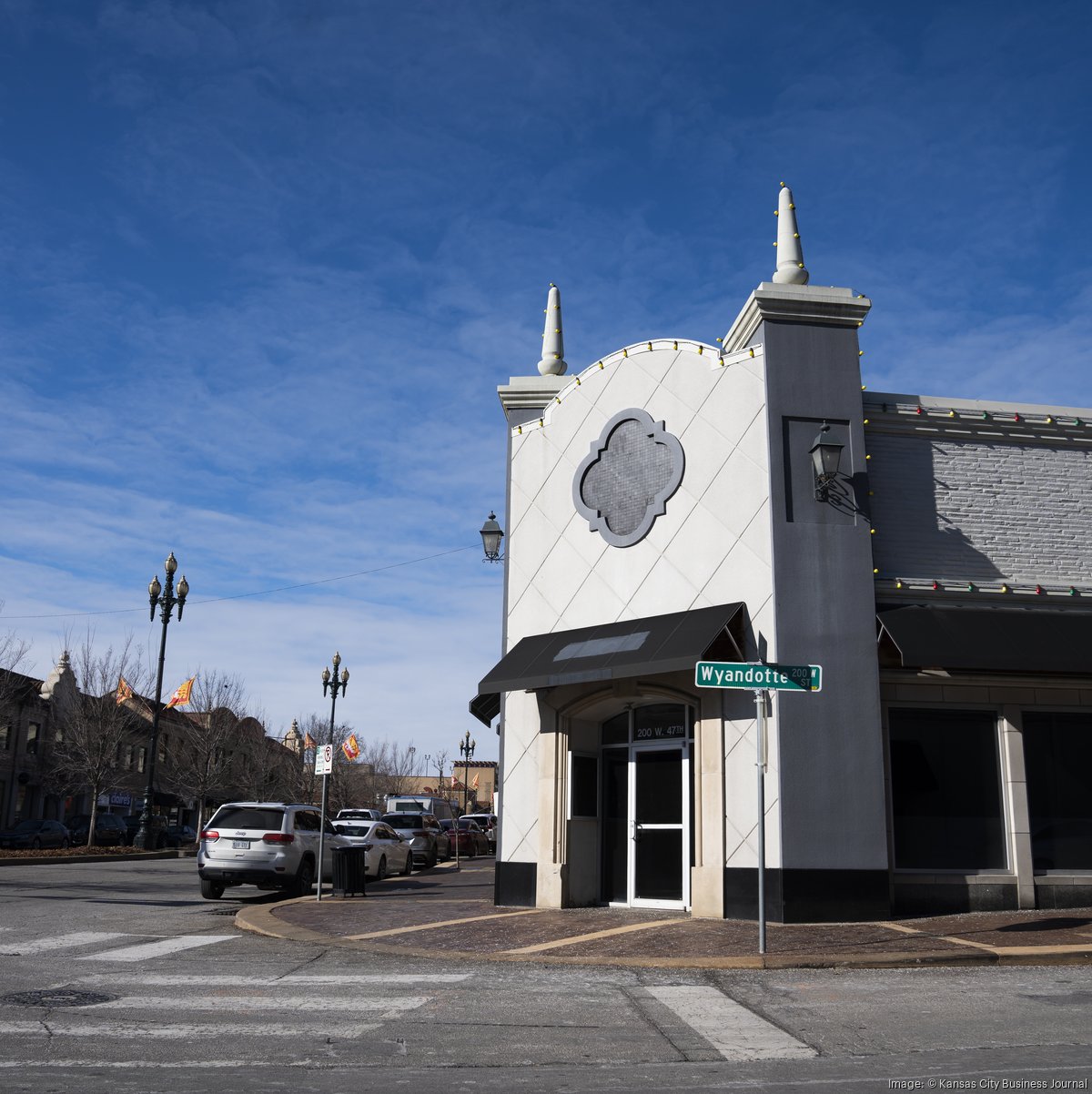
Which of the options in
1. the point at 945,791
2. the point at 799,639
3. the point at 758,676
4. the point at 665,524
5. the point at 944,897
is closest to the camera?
the point at 758,676

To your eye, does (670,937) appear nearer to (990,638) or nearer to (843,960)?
(843,960)

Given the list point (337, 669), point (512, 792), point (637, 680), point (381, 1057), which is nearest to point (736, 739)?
point (637, 680)

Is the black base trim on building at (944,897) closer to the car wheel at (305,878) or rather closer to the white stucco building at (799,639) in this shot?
the white stucco building at (799,639)

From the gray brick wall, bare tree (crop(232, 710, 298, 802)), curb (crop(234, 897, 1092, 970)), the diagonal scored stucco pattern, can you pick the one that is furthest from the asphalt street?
bare tree (crop(232, 710, 298, 802))

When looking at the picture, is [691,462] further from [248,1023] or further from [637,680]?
[248,1023]

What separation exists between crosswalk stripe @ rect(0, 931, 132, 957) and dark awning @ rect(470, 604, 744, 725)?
600cm

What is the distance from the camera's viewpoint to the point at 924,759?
15242 mm

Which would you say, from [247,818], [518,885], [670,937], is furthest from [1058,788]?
[247,818]

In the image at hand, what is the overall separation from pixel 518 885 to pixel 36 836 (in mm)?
31875

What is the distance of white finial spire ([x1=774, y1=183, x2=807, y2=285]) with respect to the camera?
16.5 meters

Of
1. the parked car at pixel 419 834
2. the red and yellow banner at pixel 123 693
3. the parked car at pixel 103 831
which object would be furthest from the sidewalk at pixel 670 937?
the parked car at pixel 103 831

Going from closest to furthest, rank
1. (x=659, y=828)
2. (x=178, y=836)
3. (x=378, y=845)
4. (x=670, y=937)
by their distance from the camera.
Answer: (x=670, y=937) < (x=659, y=828) < (x=378, y=845) < (x=178, y=836)

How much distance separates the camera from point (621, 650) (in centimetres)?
1559

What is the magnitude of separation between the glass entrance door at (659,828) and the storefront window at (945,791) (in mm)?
2954
